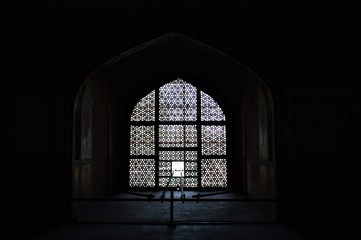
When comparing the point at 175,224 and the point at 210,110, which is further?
the point at 210,110

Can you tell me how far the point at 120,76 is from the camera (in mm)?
8242

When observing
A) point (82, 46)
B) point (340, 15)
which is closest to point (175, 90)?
point (82, 46)

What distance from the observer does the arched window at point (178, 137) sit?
8930 millimetres

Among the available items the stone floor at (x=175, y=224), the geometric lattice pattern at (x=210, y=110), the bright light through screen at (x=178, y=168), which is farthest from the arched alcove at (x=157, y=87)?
the bright light through screen at (x=178, y=168)

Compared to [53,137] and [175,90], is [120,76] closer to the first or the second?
[175,90]

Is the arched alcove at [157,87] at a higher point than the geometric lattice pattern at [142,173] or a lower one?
higher

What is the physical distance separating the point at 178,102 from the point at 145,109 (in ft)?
2.97

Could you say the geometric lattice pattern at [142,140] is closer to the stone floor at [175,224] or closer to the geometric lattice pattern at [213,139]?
the geometric lattice pattern at [213,139]

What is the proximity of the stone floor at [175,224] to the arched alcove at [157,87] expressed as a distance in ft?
1.66

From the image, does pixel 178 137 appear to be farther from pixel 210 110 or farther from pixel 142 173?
pixel 142 173

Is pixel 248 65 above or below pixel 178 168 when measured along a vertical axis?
above

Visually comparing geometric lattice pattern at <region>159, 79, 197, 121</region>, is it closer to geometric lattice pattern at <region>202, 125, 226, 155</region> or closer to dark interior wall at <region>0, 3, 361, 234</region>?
geometric lattice pattern at <region>202, 125, 226, 155</region>

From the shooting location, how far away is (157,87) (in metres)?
9.00

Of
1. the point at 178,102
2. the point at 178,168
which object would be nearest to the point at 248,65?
the point at 178,102
